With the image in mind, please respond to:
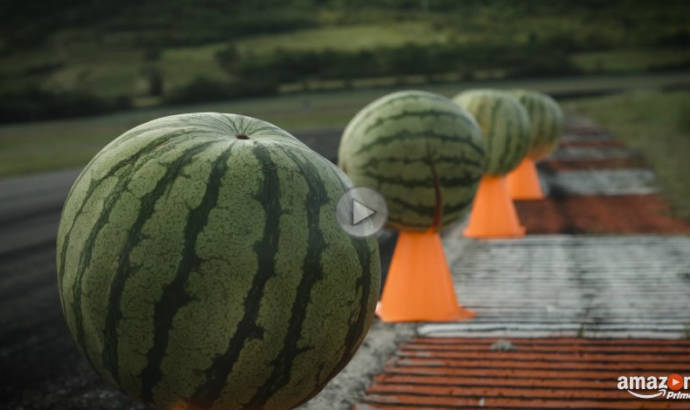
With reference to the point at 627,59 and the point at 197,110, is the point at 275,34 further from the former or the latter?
the point at 627,59

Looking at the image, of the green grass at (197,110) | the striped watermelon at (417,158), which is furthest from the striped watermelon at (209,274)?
the green grass at (197,110)

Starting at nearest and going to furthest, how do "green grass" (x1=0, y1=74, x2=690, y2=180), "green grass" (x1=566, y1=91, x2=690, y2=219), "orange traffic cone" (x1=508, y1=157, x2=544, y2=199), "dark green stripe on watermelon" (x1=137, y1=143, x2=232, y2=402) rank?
"dark green stripe on watermelon" (x1=137, y1=143, x2=232, y2=402), "orange traffic cone" (x1=508, y1=157, x2=544, y2=199), "green grass" (x1=566, y1=91, x2=690, y2=219), "green grass" (x1=0, y1=74, x2=690, y2=180)

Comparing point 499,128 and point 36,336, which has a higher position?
point 499,128

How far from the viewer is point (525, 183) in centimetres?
979

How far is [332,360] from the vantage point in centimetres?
234

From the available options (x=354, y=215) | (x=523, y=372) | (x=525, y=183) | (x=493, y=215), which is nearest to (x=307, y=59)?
(x=525, y=183)

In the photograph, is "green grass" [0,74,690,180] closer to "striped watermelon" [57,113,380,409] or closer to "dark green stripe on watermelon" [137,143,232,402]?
"striped watermelon" [57,113,380,409]

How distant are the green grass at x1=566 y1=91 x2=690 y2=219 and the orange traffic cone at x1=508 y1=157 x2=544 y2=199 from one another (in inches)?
68.9

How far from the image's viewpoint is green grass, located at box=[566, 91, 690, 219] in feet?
33.6

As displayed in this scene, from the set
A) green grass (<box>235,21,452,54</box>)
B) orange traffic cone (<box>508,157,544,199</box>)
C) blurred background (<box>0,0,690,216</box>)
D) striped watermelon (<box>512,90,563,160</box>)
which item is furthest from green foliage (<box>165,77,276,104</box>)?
striped watermelon (<box>512,90,563,160</box>)

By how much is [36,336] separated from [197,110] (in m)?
29.0

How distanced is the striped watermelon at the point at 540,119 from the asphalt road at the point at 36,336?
302 cm

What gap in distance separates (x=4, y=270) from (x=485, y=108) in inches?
204

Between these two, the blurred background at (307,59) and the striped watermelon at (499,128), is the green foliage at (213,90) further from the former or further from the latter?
the striped watermelon at (499,128)
